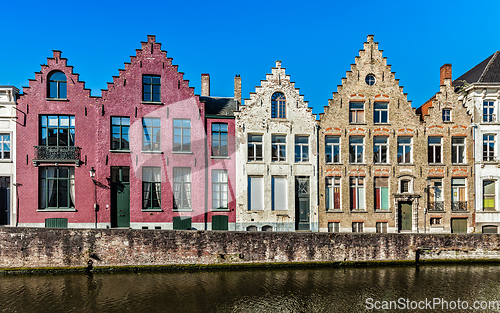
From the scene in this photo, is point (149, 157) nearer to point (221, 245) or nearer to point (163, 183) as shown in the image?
point (163, 183)

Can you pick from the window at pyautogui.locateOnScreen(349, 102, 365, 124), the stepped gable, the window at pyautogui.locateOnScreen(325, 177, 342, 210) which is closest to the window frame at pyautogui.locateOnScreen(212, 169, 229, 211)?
the window at pyautogui.locateOnScreen(325, 177, 342, 210)

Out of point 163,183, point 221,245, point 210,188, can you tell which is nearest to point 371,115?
point 210,188

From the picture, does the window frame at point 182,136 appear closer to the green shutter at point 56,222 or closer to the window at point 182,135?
the window at point 182,135

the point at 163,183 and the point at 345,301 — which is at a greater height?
the point at 163,183

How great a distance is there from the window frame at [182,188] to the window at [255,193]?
162 inches

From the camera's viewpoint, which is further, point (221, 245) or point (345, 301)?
point (221, 245)

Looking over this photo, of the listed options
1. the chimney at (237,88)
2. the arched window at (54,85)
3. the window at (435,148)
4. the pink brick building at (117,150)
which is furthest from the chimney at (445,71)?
the arched window at (54,85)

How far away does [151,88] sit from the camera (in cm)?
2056

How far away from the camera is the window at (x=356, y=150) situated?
71.7ft

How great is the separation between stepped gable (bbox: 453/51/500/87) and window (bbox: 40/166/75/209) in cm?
2913

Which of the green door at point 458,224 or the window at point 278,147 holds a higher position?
the window at point 278,147

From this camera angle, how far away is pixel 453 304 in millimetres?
12133

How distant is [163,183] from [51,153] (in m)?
7.45

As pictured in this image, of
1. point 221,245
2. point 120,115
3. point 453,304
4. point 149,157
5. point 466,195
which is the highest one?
point 120,115
